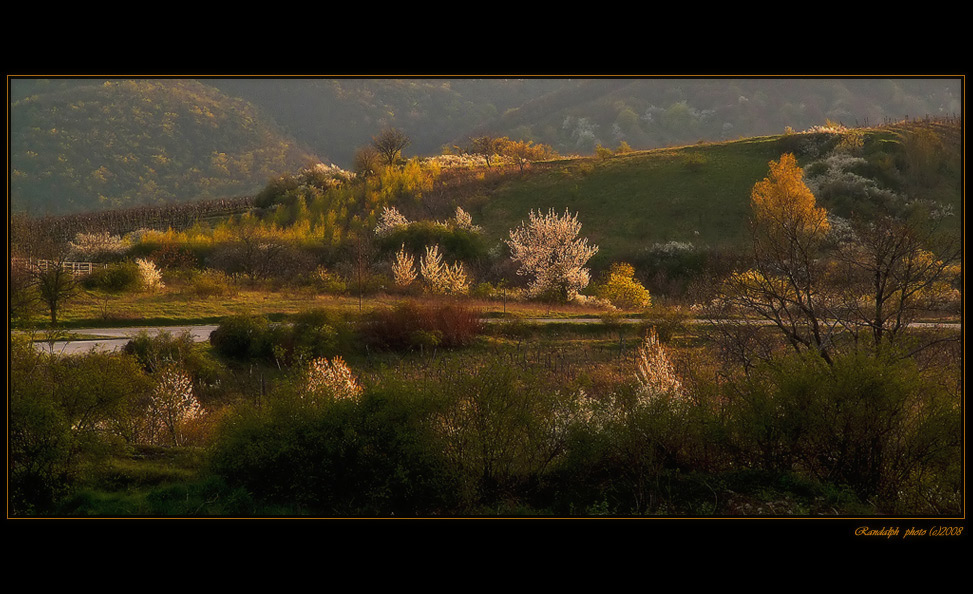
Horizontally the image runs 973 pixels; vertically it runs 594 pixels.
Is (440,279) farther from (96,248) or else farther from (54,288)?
(96,248)

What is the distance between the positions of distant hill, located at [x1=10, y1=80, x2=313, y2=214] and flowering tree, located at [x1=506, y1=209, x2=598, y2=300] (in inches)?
2277

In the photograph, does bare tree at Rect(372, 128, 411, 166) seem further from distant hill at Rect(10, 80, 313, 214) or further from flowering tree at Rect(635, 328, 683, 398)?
flowering tree at Rect(635, 328, 683, 398)

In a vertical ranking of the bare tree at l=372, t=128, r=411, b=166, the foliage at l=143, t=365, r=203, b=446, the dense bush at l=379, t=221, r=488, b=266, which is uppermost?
the bare tree at l=372, t=128, r=411, b=166

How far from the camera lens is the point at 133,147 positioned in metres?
86.8

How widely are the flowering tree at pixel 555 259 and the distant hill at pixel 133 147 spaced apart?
57.8 metres

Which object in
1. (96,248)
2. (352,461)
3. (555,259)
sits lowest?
(352,461)

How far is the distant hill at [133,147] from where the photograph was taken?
7725cm

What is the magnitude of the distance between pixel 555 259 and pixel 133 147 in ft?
240

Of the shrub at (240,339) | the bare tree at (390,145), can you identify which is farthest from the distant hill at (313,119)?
the shrub at (240,339)

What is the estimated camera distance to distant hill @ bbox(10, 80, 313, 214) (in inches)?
3041

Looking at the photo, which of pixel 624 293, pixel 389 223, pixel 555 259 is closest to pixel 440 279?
pixel 555 259

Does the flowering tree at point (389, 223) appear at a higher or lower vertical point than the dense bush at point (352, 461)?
higher

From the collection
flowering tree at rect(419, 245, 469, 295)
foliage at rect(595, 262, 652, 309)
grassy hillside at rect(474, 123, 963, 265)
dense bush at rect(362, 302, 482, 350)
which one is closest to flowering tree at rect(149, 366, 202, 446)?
dense bush at rect(362, 302, 482, 350)

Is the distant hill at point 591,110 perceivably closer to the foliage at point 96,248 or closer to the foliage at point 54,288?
the foliage at point 96,248
